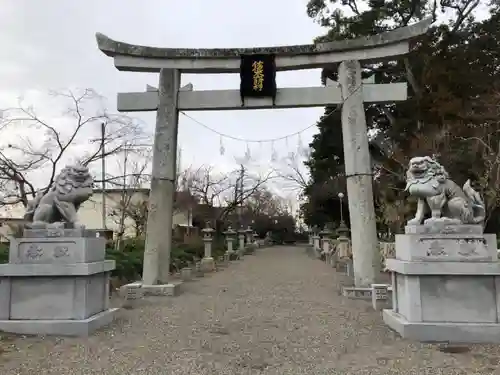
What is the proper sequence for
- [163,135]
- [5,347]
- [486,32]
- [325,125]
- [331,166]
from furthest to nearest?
[331,166] → [325,125] → [486,32] → [163,135] → [5,347]

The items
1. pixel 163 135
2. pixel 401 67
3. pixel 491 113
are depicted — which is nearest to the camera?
pixel 163 135

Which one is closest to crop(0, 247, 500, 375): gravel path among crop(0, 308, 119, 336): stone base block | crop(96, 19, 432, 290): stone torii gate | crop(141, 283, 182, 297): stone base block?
crop(0, 308, 119, 336): stone base block

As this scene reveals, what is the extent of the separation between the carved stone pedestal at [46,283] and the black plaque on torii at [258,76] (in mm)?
5458

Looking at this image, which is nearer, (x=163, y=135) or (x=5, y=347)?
(x=5, y=347)

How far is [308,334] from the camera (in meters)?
6.09

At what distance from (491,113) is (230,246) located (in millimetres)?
15247

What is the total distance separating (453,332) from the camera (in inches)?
216

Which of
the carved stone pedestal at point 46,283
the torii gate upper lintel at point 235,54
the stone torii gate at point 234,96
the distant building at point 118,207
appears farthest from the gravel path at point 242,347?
the distant building at point 118,207

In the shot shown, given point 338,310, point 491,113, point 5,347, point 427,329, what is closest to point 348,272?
point 338,310

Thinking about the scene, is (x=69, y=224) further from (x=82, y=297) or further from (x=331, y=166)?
(x=331, y=166)

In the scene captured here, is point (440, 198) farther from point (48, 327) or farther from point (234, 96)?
point (234, 96)

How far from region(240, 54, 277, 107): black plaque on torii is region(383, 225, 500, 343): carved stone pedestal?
547 cm

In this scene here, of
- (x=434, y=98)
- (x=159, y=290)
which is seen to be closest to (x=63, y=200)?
(x=159, y=290)

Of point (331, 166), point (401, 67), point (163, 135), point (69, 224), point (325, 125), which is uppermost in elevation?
point (401, 67)
